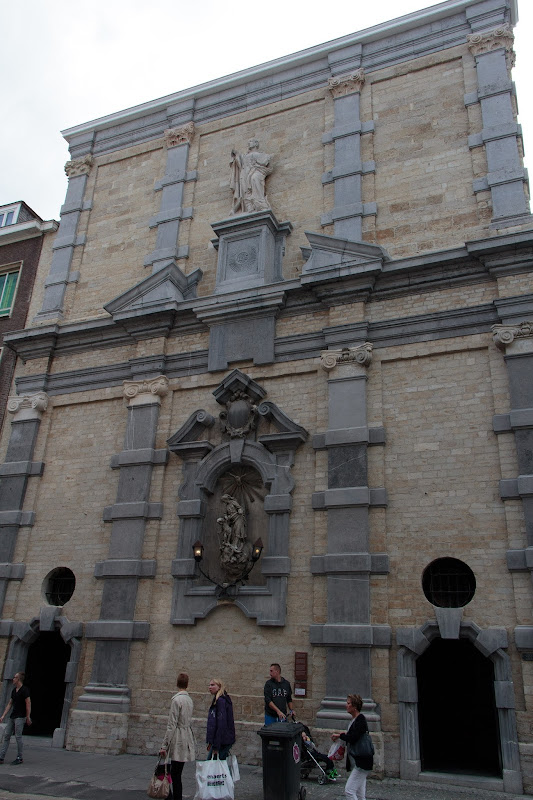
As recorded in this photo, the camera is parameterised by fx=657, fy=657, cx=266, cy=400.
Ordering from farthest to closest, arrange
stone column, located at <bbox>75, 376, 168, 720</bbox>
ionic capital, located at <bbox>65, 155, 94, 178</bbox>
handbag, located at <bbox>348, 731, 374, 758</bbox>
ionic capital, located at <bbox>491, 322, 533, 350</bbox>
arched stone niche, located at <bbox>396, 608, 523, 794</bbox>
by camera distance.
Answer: ionic capital, located at <bbox>65, 155, 94, 178</bbox>
stone column, located at <bbox>75, 376, 168, 720</bbox>
ionic capital, located at <bbox>491, 322, 533, 350</bbox>
arched stone niche, located at <bbox>396, 608, 523, 794</bbox>
handbag, located at <bbox>348, 731, 374, 758</bbox>

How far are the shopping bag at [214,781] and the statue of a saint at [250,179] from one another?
1216 centimetres

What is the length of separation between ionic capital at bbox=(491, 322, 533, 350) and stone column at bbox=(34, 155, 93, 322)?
11447 millimetres

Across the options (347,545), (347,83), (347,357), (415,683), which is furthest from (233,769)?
(347,83)

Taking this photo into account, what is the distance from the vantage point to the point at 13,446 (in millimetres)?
16469

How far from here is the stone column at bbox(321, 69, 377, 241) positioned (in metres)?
15.2

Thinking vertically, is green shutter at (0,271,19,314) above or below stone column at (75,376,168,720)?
above

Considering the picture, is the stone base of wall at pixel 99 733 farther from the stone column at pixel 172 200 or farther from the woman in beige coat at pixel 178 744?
the stone column at pixel 172 200

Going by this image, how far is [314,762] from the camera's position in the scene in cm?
977

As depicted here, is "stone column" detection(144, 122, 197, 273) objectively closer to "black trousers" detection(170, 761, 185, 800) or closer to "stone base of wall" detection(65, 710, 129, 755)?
"stone base of wall" detection(65, 710, 129, 755)

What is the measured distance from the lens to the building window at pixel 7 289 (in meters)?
19.6

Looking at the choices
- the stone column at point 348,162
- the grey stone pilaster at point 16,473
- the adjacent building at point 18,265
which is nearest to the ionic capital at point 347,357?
the stone column at point 348,162

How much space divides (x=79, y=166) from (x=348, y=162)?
902cm

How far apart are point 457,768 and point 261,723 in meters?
3.39

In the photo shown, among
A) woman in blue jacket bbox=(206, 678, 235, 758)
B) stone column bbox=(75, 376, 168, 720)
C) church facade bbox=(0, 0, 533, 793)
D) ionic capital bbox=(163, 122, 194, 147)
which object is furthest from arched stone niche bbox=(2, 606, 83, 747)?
ionic capital bbox=(163, 122, 194, 147)
